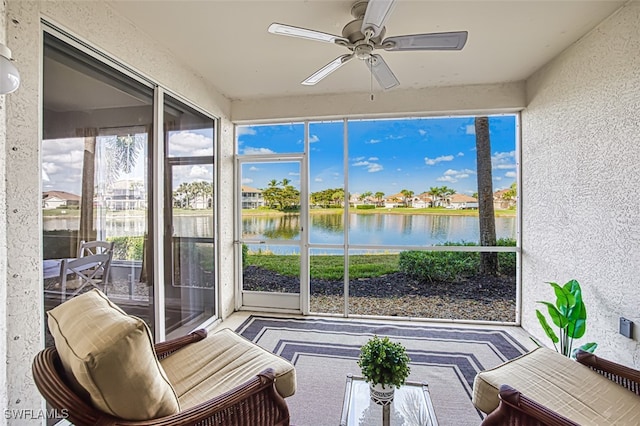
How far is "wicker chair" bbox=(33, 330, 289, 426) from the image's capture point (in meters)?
0.98

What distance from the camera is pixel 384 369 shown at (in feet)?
4.55

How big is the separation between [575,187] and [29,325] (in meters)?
3.69

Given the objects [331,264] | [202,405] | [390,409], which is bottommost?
[390,409]

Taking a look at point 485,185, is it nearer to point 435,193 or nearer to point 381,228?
point 435,193

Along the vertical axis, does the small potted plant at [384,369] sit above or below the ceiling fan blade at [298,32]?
below

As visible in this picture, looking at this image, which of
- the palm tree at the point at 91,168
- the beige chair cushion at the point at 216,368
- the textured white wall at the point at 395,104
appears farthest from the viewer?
the textured white wall at the point at 395,104

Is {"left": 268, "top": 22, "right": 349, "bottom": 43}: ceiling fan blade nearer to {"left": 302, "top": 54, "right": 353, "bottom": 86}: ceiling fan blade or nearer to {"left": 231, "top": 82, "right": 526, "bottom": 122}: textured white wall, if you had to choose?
{"left": 302, "top": 54, "right": 353, "bottom": 86}: ceiling fan blade

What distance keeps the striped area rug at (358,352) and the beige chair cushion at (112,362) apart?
1125mm

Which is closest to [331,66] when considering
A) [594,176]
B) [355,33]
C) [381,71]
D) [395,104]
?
[355,33]

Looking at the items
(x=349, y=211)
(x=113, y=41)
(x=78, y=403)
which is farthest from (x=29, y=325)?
(x=349, y=211)

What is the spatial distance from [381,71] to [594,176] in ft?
5.80

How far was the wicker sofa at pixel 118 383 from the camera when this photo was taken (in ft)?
3.13

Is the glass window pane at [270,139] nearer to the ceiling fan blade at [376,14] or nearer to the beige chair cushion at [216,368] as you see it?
the ceiling fan blade at [376,14]

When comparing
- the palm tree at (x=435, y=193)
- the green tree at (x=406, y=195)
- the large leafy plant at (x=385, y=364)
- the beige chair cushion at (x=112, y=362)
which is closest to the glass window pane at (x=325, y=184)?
the green tree at (x=406, y=195)
